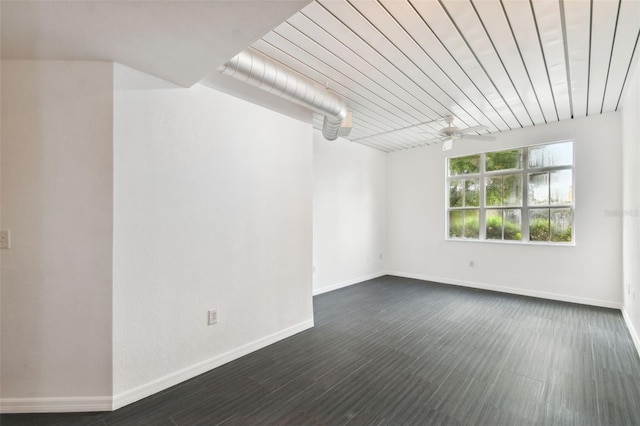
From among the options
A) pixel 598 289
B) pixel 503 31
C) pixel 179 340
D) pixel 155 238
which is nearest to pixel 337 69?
pixel 503 31

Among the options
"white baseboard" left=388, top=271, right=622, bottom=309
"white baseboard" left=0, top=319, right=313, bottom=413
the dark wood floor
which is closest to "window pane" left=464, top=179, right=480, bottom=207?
"white baseboard" left=388, top=271, right=622, bottom=309

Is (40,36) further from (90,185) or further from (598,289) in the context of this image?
(598,289)

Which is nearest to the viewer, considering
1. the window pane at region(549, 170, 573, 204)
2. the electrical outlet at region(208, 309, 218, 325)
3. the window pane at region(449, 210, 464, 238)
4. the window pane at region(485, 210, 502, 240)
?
the electrical outlet at region(208, 309, 218, 325)

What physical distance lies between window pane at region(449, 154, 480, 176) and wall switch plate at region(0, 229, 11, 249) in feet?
20.1

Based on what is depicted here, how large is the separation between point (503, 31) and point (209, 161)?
2.64 m

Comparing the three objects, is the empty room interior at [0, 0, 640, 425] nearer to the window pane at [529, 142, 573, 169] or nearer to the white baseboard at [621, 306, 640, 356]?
the white baseboard at [621, 306, 640, 356]

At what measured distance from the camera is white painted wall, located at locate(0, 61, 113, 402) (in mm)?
1830

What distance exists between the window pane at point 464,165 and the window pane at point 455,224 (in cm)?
80

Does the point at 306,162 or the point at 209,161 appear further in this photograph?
the point at 306,162

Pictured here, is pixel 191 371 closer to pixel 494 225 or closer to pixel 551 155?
pixel 494 225

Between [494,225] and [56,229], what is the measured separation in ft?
19.7

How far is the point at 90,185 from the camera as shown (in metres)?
1.91

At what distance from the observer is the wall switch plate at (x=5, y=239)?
1.82 metres

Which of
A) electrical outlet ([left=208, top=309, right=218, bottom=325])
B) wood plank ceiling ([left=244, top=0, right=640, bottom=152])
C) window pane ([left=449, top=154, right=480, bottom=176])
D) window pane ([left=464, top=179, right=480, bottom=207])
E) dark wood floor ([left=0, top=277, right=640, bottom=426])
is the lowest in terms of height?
dark wood floor ([left=0, top=277, right=640, bottom=426])
